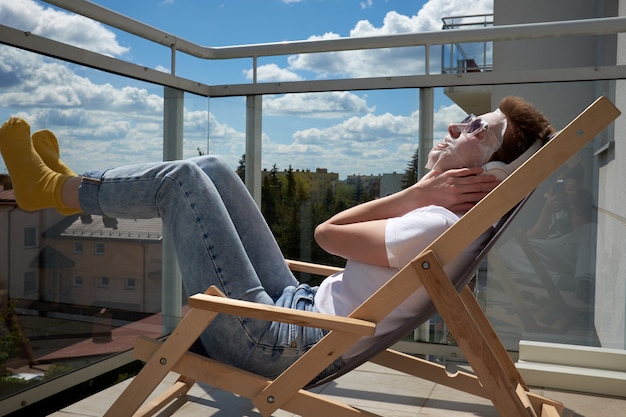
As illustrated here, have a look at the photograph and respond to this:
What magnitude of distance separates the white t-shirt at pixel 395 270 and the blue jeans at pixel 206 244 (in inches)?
4.6

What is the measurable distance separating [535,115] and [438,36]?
1.63 metres

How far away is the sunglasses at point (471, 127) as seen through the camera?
205 cm

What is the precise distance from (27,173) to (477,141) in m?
1.56

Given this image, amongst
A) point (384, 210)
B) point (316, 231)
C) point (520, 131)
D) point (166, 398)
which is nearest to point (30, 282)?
point (166, 398)

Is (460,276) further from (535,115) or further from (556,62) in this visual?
(556,62)

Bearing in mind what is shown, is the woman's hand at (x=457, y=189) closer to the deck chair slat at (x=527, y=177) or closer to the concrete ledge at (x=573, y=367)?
the deck chair slat at (x=527, y=177)

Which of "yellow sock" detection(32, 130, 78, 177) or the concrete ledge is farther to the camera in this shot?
the concrete ledge

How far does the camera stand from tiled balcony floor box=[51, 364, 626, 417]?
2.85 meters

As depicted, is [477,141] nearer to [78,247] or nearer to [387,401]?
[387,401]

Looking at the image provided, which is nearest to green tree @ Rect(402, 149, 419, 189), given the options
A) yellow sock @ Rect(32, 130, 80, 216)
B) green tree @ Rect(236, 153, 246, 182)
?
green tree @ Rect(236, 153, 246, 182)

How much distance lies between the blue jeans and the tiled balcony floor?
2.59 ft

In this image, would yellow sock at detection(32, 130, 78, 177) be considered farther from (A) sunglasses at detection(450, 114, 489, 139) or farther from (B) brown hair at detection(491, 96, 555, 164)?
(B) brown hair at detection(491, 96, 555, 164)

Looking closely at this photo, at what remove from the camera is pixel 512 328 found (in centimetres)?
355

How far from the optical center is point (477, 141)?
206 cm
